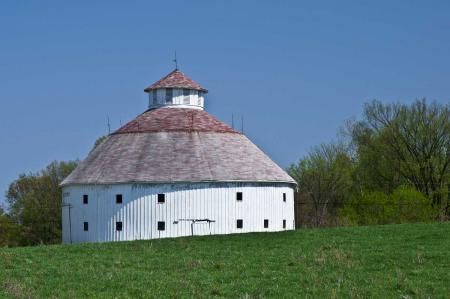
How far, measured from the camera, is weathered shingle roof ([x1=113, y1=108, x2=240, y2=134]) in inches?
1959

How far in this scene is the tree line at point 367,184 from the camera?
202 ft

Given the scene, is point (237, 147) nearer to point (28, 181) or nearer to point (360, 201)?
point (360, 201)

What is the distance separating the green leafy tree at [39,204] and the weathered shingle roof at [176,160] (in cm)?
2063

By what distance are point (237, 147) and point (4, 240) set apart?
29730 mm

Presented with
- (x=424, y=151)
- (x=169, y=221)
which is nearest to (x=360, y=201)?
(x=424, y=151)

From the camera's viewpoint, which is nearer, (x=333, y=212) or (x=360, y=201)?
(x=360, y=201)

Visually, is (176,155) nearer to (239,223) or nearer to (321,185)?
(239,223)

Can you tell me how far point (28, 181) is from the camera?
7938 cm

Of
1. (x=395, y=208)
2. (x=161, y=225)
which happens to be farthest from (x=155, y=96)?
(x=395, y=208)

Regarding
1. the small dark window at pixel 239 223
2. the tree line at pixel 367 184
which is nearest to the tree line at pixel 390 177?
the tree line at pixel 367 184

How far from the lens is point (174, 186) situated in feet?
150

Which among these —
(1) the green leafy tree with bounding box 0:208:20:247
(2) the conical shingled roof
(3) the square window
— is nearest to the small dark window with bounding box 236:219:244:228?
(2) the conical shingled roof

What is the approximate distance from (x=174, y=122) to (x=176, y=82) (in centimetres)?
352

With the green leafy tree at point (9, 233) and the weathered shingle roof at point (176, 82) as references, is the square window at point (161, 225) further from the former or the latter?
the green leafy tree at point (9, 233)
